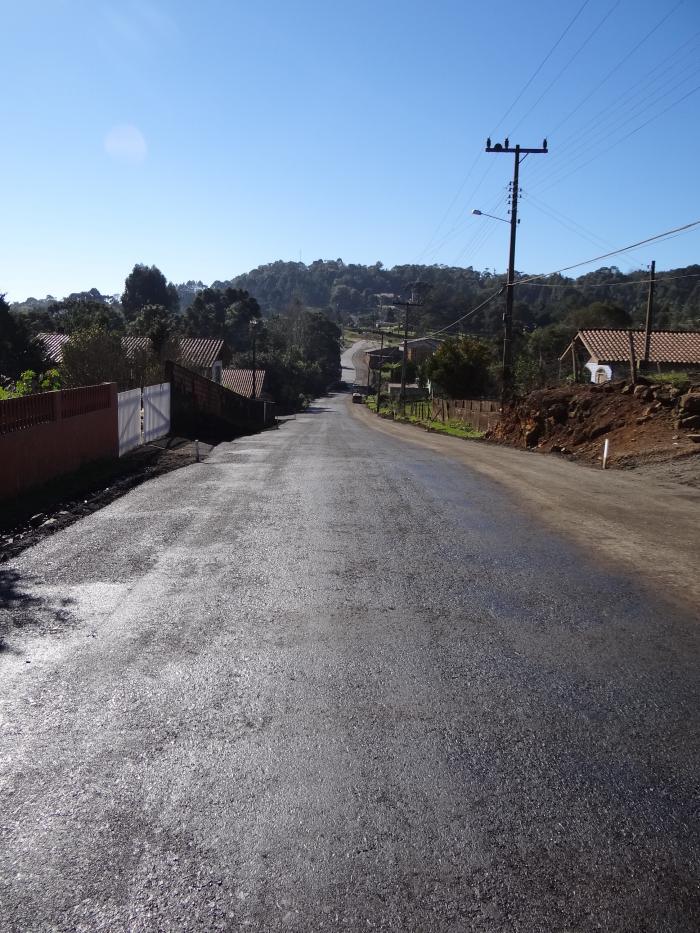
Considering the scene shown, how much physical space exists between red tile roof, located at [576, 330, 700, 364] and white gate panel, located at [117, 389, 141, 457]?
29.0 m

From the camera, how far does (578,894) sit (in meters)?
3.56

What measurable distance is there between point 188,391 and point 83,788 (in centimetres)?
2789

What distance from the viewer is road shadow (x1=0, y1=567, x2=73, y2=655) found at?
7059mm

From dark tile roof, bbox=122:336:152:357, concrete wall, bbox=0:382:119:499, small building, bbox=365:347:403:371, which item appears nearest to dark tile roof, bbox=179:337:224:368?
dark tile roof, bbox=122:336:152:357

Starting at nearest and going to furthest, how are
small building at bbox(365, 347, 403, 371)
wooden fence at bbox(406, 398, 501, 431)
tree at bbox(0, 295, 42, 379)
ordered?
tree at bbox(0, 295, 42, 379) → wooden fence at bbox(406, 398, 501, 431) → small building at bbox(365, 347, 403, 371)

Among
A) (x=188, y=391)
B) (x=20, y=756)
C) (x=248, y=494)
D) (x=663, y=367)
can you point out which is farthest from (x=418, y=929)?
(x=663, y=367)

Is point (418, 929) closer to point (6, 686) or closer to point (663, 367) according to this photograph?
point (6, 686)

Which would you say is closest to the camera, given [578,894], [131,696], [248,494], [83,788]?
[578,894]

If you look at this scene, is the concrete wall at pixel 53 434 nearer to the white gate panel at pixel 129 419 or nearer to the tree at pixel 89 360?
the white gate panel at pixel 129 419

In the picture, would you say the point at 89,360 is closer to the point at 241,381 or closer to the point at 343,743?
the point at 343,743

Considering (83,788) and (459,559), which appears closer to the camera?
(83,788)

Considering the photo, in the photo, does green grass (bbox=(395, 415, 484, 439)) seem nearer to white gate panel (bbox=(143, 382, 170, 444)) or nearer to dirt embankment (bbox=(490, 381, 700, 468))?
dirt embankment (bbox=(490, 381, 700, 468))

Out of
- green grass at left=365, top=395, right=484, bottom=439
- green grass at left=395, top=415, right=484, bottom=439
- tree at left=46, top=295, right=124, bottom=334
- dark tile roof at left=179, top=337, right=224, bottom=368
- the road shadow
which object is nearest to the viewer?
the road shadow

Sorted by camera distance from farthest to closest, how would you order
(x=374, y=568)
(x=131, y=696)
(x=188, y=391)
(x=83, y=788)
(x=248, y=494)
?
(x=188, y=391)
(x=248, y=494)
(x=374, y=568)
(x=131, y=696)
(x=83, y=788)
